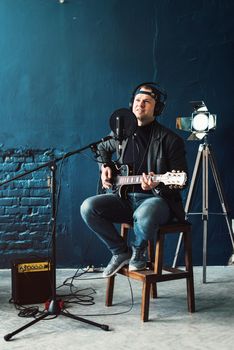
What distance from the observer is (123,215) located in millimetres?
3383

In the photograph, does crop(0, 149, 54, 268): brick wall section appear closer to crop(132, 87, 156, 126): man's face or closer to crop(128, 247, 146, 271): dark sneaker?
crop(132, 87, 156, 126): man's face

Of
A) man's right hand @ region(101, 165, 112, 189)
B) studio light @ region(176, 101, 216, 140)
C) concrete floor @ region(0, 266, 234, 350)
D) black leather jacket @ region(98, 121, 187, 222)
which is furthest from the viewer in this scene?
studio light @ region(176, 101, 216, 140)

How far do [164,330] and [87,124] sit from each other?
2137mm

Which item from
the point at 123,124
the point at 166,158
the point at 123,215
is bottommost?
the point at 123,215

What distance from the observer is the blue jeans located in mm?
3094

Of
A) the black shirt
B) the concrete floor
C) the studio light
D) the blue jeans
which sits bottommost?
the concrete floor

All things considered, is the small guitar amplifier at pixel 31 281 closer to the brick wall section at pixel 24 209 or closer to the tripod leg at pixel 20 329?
the tripod leg at pixel 20 329

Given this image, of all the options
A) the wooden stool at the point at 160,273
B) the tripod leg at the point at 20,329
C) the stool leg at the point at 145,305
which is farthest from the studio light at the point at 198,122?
the tripod leg at the point at 20,329

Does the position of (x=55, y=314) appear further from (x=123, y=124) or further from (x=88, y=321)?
(x=123, y=124)

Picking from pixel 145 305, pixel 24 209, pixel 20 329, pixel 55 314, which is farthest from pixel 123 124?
pixel 24 209

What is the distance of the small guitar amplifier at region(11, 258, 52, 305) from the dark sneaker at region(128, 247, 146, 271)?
64 cm

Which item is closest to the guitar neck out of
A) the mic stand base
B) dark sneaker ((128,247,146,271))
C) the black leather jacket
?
the black leather jacket

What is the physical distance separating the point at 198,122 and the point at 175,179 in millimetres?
1199

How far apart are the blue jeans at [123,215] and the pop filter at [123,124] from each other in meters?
0.46
